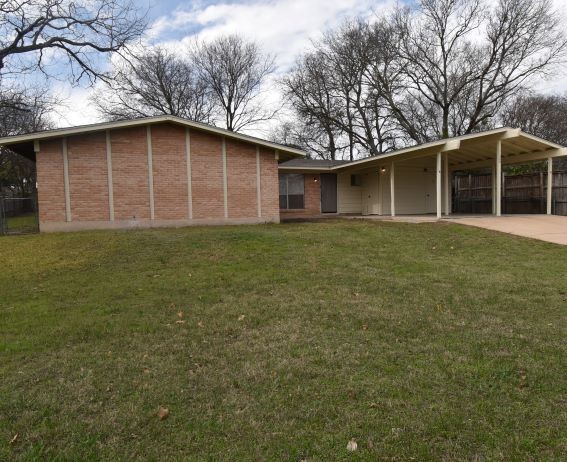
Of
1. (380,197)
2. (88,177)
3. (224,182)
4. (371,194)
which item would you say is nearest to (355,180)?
(371,194)

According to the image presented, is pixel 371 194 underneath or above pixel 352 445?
above

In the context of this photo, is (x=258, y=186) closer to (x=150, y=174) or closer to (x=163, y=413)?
(x=150, y=174)

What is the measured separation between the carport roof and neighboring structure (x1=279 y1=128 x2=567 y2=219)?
4cm

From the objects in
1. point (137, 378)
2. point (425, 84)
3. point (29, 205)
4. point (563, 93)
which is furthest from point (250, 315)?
point (563, 93)

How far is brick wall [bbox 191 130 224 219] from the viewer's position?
44.0ft

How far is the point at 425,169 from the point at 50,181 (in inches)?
608

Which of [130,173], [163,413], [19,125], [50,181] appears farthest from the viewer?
[19,125]

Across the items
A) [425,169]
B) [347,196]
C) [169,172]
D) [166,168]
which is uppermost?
[425,169]

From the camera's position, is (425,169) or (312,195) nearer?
(425,169)

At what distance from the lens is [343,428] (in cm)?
232

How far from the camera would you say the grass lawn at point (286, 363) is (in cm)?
222

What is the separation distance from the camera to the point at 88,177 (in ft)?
40.6

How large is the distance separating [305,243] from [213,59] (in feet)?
87.3

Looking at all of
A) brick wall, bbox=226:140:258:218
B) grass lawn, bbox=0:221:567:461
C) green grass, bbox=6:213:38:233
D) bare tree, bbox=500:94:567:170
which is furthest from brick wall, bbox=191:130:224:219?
bare tree, bbox=500:94:567:170
